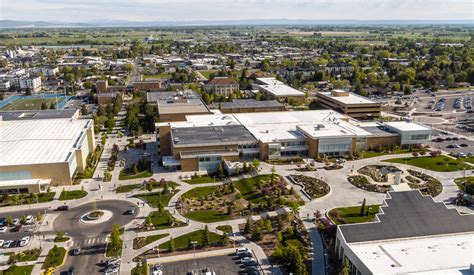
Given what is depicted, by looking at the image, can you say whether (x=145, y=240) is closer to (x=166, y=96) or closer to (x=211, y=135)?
(x=211, y=135)

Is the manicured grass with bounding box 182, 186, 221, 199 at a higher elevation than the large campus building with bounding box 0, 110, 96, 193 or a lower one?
lower

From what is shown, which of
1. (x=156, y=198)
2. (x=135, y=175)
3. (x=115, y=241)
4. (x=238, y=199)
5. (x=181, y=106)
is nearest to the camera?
(x=115, y=241)

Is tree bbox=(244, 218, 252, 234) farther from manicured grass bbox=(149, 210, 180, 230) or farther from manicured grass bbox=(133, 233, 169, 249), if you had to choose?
manicured grass bbox=(149, 210, 180, 230)

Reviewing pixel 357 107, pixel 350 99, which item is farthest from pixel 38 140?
pixel 350 99

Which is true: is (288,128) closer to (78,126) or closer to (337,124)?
(337,124)

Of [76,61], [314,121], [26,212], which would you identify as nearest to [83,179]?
[26,212]

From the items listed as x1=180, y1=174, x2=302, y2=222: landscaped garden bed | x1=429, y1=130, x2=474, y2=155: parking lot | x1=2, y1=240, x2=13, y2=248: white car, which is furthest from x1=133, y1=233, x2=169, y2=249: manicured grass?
x1=429, y1=130, x2=474, y2=155: parking lot
